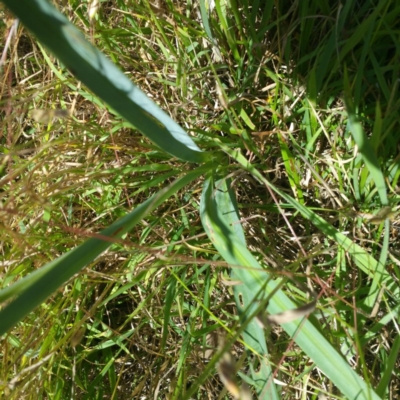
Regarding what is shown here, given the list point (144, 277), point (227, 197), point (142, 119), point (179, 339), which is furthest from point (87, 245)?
point (179, 339)

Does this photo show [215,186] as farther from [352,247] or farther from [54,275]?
[54,275]

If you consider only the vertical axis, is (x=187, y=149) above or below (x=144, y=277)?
above

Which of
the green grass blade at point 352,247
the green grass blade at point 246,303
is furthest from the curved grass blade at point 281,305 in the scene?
the green grass blade at point 352,247

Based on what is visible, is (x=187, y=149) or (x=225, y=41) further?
(x=225, y=41)

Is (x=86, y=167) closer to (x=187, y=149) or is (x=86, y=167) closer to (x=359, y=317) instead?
(x=187, y=149)

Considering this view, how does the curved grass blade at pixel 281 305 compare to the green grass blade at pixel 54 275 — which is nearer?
the green grass blade at pixel 54 275

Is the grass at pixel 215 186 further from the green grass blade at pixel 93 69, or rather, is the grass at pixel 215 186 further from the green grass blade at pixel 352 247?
the green grass blade at pixel 93 69
